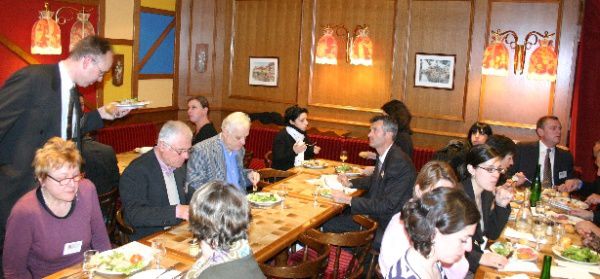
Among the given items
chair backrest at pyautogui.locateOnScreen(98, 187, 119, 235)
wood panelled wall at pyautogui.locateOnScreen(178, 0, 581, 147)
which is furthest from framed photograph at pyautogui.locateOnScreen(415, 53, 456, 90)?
chair backrest at pyautogui.locateOnScreen(98, 187, 119, 235)

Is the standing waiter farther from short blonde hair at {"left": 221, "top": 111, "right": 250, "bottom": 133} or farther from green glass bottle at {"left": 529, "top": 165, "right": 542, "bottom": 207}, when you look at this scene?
green glass bottle at {"left": 529, "top": 165, "right": 542, "bottom": 207}

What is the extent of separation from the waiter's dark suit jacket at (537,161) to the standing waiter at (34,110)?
4.73 m

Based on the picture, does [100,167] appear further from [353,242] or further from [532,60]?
[532,60]

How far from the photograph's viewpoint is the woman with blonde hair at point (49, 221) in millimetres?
3270

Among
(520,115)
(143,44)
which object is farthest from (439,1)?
(143,44)

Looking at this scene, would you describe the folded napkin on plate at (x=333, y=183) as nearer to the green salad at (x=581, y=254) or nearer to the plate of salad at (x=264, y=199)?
the plate of salad at (x=264, y=199)

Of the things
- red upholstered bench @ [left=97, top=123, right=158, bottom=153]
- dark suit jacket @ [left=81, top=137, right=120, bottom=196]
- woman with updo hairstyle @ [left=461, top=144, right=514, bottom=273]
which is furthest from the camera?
red upholstered bench @ [left=97, top=123, right=158, bottom=153]

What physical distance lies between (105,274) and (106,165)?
247 centimetres

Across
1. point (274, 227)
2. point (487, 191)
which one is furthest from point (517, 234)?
point (274, 227)

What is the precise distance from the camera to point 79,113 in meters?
4.10

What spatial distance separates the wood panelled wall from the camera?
8258 millimetres

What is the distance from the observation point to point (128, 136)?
8727 mm

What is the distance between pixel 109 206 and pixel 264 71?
564 centimetres

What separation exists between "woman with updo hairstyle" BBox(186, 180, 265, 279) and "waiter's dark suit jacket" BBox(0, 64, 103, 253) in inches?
71.2
